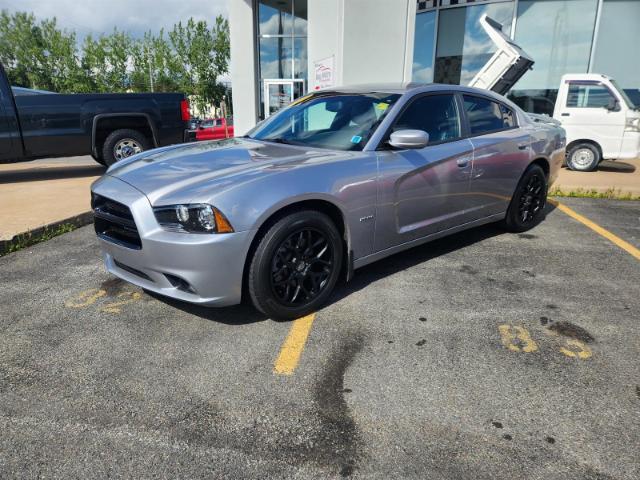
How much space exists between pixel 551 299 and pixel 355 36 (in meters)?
7.88

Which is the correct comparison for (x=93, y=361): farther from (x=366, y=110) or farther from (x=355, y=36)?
(x=355, y=36)

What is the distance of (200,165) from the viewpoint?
300 centimetres

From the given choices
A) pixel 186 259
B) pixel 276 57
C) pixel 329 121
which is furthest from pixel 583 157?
pixel 186 259

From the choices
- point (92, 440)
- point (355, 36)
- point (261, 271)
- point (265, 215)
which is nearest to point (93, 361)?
point (92, 440)

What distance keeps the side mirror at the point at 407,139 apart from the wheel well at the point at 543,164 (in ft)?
7.18

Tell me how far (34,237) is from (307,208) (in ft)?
11.3

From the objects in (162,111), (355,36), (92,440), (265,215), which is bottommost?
(92,440)

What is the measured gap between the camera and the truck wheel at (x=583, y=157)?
31.0 ft

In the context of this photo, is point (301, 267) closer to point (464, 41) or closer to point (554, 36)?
point (464, 41)

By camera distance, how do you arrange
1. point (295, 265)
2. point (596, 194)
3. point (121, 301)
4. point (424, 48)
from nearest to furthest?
point (295, 265) → point (121, 301) → point (596, 194) → point (424, 48)

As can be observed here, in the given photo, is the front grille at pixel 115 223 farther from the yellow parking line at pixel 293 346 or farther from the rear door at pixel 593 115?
→ the rear door at pixel 593 115

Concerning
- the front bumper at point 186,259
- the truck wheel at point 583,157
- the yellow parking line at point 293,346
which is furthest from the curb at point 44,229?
the truck wheel at point 583,157

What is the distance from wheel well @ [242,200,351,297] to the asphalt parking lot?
0.37m

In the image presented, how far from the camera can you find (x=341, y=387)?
231 cm
